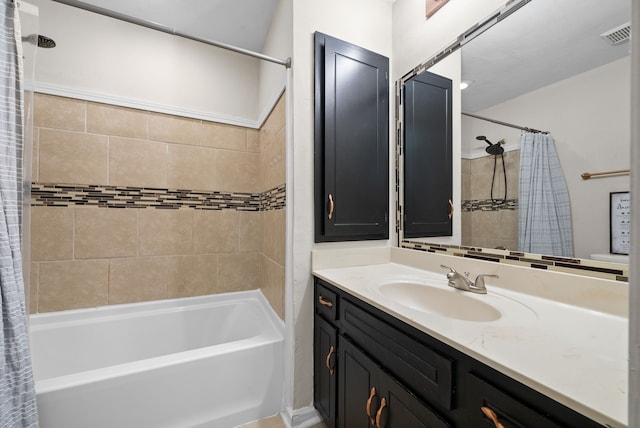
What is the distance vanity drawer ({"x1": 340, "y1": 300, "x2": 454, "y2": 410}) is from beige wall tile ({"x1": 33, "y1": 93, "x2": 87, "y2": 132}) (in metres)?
2.06

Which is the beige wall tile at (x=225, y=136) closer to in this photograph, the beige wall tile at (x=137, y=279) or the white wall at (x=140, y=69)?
the white wall at (x=140, y=69)

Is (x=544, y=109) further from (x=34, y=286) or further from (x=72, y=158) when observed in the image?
(x=34, y=286)

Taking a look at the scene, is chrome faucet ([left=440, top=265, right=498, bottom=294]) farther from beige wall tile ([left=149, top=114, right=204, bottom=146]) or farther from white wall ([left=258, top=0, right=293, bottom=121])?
beige wall tile ([left=149, top=114, right=204, bottom=146])

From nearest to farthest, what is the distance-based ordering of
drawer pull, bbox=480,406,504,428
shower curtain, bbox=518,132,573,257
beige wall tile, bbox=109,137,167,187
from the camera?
drawer pull, bbox=480,406,504,428 → shower curtain, bbox=518,132,573,257 → beige wall tile, bbox=109,137,167,187

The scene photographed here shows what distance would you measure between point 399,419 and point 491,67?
4.64ft

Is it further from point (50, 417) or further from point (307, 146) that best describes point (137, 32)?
point (50, 417)

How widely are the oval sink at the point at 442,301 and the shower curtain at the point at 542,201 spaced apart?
0.29 metres

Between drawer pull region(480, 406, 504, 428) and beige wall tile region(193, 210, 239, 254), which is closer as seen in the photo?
drawer pull region(480, 406, 504, 428)

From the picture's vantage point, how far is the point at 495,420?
54cm

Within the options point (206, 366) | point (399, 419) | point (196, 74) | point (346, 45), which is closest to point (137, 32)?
point (196, 74)

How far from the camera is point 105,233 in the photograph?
5.73ft

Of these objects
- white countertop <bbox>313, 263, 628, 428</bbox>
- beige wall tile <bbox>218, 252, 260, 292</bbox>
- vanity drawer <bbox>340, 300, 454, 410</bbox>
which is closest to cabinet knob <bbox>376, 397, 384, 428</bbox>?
vanity drawer <bbox>340, 300, 454, 410</bbox>

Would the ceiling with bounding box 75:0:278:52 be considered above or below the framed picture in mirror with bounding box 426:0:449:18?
above

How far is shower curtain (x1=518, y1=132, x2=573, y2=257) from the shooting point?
2.95ft
